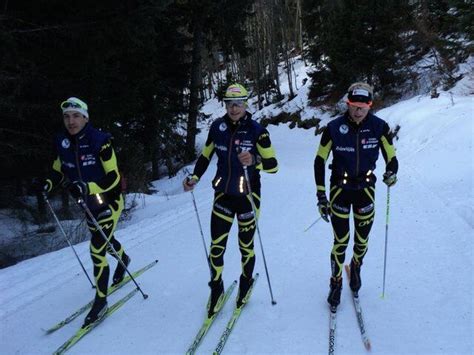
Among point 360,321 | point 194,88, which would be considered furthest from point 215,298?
point 194,88

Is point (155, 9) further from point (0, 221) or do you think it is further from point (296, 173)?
point (296, 173)

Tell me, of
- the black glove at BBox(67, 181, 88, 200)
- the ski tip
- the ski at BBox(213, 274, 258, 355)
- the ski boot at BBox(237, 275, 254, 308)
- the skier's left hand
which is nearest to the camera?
the ski tip

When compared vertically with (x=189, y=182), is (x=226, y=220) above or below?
below

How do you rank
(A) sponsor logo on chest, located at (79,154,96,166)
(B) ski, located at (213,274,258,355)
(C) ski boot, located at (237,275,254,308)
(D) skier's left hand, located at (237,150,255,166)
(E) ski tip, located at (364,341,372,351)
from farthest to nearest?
(C) ski boot, located at (237,275,254,308), (A) sponsor logo on chest, located at (79,154,96,166), (D) skier's left hand, located at (237,150,255,166), (B) ski, located at (213,274,258,355), (E) ski tip, located at (364,341,372,351)

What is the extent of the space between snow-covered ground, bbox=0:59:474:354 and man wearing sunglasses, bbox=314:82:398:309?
66 centimetres

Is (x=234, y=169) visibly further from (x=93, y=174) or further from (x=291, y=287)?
(x=291, y=287)

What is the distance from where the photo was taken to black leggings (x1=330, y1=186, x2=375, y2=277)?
451 centimetres

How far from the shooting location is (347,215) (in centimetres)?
458

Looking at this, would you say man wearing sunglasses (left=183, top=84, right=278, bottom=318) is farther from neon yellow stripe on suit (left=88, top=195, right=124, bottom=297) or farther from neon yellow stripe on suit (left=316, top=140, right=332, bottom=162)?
neon yellow stripe on suit (left=88, top=195, right=124, bottom=297)

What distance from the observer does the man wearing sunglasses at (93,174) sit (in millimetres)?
4703

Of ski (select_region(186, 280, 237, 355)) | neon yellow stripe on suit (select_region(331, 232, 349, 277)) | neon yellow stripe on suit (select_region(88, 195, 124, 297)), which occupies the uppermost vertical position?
neon yellow stripe on suit (select_region(88, 195, 124, 297))

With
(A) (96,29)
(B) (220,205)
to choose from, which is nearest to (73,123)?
(B) (220,205)

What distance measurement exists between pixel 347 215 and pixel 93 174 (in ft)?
10.0

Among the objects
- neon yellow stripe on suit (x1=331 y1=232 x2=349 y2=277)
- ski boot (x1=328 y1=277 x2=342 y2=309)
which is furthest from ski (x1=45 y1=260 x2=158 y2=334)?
neon yellow stripe on suit (x1=331 y1=232 x2=349 y2=277)
